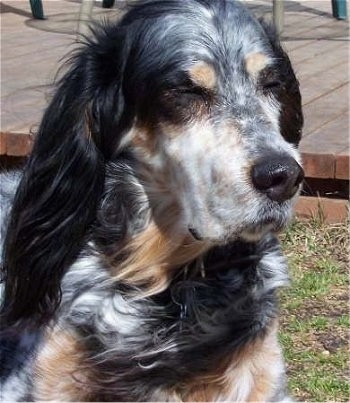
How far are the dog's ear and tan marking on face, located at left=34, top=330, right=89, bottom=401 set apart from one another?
862mm

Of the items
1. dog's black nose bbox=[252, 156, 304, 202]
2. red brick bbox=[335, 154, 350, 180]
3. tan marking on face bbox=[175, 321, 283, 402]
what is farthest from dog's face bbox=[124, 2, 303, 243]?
red brick bbox=[335, 154, 350, 180]

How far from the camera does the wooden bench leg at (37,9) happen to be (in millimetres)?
8664

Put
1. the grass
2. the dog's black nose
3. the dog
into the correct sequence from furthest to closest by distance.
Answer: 1. the grass
2. the dog
3. the dog's black nose

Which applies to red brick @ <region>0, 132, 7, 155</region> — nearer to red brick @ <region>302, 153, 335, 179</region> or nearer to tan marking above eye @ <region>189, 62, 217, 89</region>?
red brick @ <region>302, 153, 335, 179</region>

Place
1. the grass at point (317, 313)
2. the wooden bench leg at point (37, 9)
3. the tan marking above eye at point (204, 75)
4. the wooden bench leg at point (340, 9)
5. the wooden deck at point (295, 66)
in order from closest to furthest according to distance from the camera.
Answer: the tan marking above eye at point (204, 75) → the grass at point (317, 313) → the wooden deck at point (295, 66) → the wooden bench leg at point (340, 9) → the wooden bench leg at point (37, 9)

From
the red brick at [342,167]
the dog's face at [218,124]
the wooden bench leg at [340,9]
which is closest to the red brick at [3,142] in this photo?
the red brick at [342,167]

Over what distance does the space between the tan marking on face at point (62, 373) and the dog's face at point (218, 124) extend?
1.51 feet

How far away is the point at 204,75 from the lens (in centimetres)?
266

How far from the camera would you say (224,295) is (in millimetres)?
2859

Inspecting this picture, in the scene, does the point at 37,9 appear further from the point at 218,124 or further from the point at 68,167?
the point at 218,124

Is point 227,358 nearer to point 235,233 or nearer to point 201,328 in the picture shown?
point 201,328

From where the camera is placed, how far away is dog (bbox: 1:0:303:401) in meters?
2.75

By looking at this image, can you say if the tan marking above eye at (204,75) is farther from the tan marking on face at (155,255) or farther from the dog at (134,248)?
the tan marking on face at (155,255)

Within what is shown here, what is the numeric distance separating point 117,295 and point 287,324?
48.5 inches
